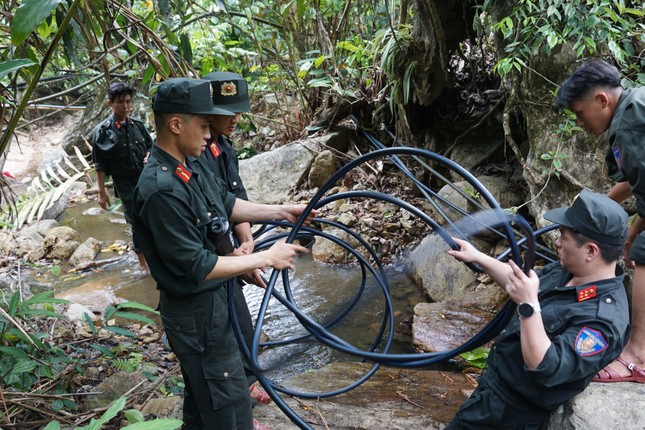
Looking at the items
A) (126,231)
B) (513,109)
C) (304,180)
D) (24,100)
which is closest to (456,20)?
(513,109)

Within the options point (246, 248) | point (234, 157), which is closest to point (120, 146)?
point (234, 157)

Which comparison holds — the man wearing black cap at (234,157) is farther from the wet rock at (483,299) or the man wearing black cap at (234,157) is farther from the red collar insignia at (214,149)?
the wet rock at (483,299)

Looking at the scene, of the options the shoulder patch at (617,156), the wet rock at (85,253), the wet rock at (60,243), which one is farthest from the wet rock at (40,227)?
the shoulder patch at (617,156)

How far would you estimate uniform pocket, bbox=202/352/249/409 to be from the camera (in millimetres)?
1944

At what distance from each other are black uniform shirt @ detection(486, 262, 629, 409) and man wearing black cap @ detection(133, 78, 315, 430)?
84cm

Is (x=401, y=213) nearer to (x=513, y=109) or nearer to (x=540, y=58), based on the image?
(x=513, y=109)

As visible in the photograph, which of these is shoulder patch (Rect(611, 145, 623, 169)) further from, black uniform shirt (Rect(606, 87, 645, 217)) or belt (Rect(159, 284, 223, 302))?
belt (Rect(159, 284, 223, 302))

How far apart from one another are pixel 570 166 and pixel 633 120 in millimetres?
1952

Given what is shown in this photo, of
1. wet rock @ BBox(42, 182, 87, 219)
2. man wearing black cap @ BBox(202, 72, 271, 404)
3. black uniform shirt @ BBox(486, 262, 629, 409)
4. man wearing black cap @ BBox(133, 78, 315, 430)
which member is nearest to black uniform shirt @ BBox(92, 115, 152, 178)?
man wearing black cap @ BBox(202, 72, 271, 404)

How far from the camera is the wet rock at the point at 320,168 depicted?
6.57 meters

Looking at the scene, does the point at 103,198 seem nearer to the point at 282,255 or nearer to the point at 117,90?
the point at 117,90

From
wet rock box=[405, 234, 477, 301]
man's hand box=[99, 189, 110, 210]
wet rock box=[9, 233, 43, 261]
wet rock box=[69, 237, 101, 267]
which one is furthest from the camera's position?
wet rock box=[9, 233, 43, 261]

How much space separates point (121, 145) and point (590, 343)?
3724 millimetres

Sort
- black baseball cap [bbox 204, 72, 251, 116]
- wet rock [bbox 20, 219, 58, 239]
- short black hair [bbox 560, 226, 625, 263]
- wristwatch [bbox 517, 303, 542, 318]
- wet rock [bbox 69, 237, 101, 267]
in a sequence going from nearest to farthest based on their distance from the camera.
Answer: wristwatch [bbox 517, 303, 542, 318] → short black hair [bbox 560, 226, 625, 263] → black baseball cap [bbox 204, 72, 251, 116] → wet rock [bbox 69, 237, 101, 267] → wet rock [bbox 20, 219, 58, 239]
